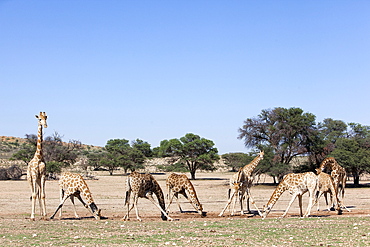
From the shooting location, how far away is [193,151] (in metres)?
61.7

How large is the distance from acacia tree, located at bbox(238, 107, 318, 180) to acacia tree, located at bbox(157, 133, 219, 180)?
11.8 metres

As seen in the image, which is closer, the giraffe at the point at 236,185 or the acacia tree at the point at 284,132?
the giraffe at the point at 236,185

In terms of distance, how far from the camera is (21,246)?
11.2m

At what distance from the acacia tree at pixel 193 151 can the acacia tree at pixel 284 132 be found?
11833 millimetres

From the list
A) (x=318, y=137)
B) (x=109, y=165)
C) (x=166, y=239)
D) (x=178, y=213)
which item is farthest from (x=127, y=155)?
(x=166, y=239)

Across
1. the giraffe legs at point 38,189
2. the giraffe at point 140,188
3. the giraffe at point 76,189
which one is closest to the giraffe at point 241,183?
the giraffe at point 140,188

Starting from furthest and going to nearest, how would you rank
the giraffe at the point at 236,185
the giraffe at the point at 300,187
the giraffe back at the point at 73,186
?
the giraffe at the point at 236,185 → the giraffe at the point at 300,187 → the giraffe back at the point at 73,186

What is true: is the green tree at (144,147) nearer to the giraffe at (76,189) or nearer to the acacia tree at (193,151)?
the acacia tree at (193,151)

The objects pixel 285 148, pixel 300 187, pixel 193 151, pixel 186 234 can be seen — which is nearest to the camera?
pixel 186 234

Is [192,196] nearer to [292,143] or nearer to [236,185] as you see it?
[236,185]

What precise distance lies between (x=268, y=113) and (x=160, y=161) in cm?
5700

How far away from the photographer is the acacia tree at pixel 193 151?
5994cm

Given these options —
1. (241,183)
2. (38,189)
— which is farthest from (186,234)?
(38,189)

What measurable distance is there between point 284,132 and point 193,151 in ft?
57.5
